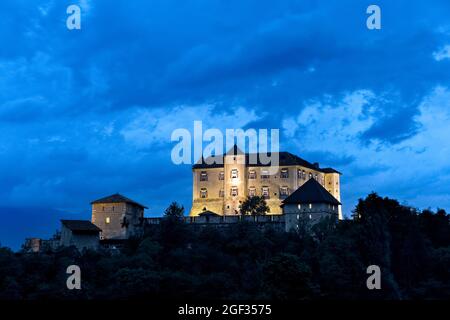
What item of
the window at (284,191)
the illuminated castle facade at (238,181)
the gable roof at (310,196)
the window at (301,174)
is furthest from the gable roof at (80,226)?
the window at (301,174)

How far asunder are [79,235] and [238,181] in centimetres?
3174

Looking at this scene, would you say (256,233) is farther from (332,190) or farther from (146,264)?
(332,190)

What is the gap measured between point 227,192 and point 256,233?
1223 inches

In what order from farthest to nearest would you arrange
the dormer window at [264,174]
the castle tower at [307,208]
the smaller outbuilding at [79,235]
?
the dormer window at [264,174] < the castle tower at [307,208] < the smaller outbuilding at [79,235]

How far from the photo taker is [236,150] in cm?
9650

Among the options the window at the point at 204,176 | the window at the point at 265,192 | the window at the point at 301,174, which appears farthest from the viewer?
the window at the point at 204,176

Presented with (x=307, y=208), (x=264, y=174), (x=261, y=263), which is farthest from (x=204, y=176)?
(x=261, y=263)

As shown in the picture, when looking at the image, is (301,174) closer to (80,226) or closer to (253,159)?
(253,159)

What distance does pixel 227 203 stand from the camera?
94125 mm

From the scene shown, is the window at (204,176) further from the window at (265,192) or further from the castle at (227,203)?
the window at (265,192)

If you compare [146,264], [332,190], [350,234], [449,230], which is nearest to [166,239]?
[146,264]

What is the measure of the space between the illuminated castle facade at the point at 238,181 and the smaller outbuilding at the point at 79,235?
26793 mm

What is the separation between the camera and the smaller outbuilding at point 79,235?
67.4 meters
